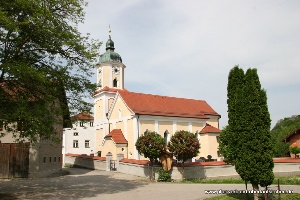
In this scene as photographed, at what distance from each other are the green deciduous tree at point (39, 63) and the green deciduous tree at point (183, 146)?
9.02 m

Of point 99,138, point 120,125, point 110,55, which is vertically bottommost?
point 99,138

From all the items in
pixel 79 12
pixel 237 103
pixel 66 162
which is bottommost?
pixel 66 162

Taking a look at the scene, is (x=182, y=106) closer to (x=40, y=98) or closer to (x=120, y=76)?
(x=120, y=76)

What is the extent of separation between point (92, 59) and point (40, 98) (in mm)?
3243

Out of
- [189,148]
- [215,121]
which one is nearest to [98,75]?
[215,121]

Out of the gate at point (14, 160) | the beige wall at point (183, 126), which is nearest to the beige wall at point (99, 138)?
the beige wall at point (183, 126)

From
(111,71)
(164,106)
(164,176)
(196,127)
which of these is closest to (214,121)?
(196,127)

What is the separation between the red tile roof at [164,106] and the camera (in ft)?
124

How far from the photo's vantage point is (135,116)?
35.7 m

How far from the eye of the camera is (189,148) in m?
22.9

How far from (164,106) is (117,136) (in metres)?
7.92

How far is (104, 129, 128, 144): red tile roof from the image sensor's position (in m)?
35.5

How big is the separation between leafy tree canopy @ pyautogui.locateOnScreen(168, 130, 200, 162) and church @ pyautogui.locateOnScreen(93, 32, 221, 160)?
1176cm

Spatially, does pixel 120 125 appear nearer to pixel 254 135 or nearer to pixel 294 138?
pixel 294 138
